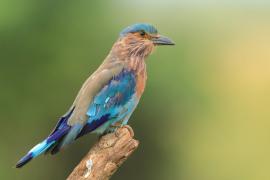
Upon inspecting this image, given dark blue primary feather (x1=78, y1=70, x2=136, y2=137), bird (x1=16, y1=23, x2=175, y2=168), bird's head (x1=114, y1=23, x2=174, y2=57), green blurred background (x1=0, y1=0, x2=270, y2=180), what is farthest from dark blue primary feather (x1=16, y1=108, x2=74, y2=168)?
green blurred background (x1=0, y1=0, x2=270, y2=180)

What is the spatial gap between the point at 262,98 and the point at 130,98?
9872mm

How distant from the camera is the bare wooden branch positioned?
714 cm

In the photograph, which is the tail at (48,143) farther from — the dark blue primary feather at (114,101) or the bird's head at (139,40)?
the bird's head at (139,40)

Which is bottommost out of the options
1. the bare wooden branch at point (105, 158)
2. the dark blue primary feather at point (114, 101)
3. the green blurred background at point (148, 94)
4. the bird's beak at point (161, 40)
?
the green blurred background at point (148, 94)

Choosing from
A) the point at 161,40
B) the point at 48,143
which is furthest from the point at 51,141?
the point at 161,40

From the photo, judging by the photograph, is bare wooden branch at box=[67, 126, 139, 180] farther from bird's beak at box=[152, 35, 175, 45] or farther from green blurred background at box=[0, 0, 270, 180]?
green blurred background at box=[0, 0, 270, 180]

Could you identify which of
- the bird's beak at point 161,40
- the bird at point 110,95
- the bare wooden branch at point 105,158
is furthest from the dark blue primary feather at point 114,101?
the bird's beak at point 161,40

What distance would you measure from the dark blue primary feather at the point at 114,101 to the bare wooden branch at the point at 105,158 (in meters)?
0.36

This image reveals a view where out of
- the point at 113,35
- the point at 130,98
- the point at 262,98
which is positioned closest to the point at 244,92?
the point at 262,98

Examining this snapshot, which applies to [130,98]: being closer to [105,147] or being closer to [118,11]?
[105,147]

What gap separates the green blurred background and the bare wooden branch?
6.58 meters

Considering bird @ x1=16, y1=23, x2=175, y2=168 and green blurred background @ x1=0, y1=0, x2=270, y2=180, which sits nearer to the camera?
bird @ x1=16, y1=23, x2=175, y2=168

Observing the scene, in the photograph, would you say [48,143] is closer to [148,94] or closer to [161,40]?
[161,40]

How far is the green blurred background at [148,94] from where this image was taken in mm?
15344
